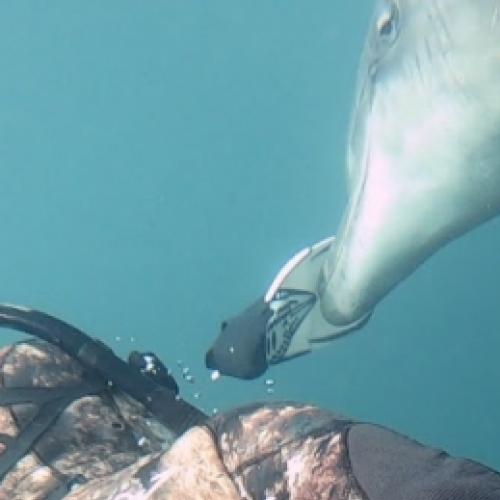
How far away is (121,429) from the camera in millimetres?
3967

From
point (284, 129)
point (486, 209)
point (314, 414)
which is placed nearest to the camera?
point (314, 414)

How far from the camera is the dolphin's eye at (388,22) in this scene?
484cm

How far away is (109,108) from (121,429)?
30490 mm

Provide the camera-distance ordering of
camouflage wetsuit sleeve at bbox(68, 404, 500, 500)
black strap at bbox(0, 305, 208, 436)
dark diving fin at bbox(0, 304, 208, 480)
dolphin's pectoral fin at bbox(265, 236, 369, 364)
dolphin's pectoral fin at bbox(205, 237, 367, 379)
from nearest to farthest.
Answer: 1. camouflage wetsuit sleeve at bbox(68, 404, 500, 500)
2. dark diving fin at bbox(0, 304, 208, 480)
3. black strap at bbox(0, 305, 208, 436)
4. dolphin's pectoral fin at bbox(205, 237, 367, 379)
5. dolphin's pectoral fin at bbox(265, 236, 369, 364)

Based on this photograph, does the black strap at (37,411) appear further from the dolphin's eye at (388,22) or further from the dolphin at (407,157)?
the dolphin's eye at (388,22)

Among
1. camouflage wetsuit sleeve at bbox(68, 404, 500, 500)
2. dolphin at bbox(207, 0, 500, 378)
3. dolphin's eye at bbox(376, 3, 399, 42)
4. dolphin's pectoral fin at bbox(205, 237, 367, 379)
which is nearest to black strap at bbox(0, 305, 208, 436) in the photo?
camouflage wetsuit sleeve at bbox(68, 404, 500, 500)

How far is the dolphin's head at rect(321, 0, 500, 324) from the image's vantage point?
13.6 ft

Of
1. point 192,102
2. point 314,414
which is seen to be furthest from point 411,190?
point 192,102

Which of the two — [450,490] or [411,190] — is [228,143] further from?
[450,490]

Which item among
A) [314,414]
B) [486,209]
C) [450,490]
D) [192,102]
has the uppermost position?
[192,102]

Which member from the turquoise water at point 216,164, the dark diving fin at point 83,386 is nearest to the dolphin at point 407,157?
the dark diving fin at point 83,386

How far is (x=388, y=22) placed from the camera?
4.92 m

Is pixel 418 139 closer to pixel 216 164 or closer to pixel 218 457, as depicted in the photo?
pixel 218 457

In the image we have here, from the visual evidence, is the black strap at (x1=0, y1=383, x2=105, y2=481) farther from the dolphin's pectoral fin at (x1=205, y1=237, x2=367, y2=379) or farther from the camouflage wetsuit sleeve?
the dolphin's pectoral fin at (x1=205, y1=237, x2=367, y2=379)
